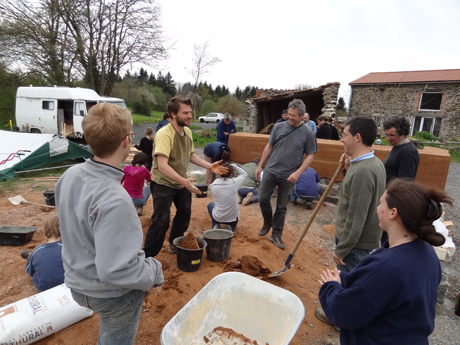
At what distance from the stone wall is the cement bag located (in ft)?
83.2

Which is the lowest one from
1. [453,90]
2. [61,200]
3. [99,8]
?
[61,200]

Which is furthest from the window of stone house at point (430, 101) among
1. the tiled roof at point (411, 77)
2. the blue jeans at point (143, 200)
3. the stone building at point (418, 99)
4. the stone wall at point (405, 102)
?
the blue jeans at point (143, 200)

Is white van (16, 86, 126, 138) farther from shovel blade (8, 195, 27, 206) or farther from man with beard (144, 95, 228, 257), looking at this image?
man with beard (144, 95, 228, 257)

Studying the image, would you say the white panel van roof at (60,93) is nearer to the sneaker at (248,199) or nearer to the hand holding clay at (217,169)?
A: the sneaker at (248,199)

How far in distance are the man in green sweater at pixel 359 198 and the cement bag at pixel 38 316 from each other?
242 centimetres

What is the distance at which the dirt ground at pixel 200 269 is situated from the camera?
102 inches

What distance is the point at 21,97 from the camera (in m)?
14.4

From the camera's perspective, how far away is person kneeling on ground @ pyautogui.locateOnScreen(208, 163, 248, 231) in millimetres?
4020

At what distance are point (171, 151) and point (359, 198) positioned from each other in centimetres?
203

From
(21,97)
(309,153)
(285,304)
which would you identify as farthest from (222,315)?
(21,97)

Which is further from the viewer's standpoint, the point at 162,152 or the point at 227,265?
the point at 227,265

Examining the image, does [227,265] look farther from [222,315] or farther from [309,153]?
[309,153]

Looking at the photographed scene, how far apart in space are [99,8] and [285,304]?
22309 mm

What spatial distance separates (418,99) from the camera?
2298 cm
